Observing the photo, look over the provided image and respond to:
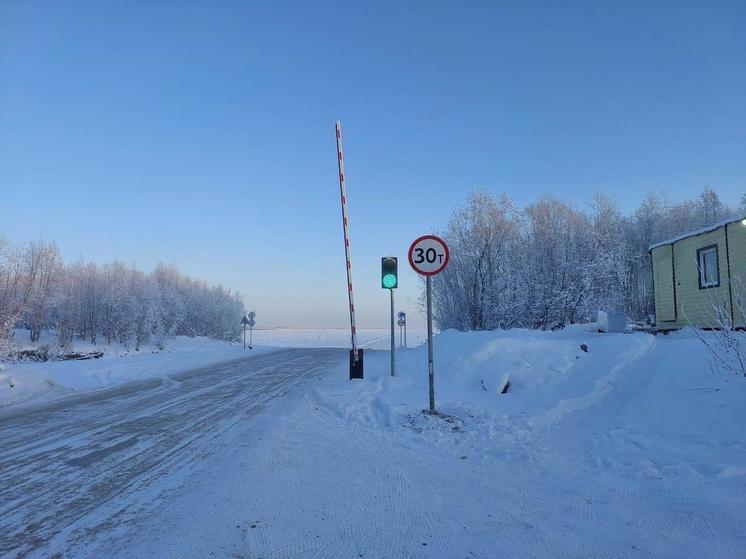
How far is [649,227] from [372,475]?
148ft

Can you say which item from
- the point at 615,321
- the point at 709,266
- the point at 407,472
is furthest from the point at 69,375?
the point at 709,266

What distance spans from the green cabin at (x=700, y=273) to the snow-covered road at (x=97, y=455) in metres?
12.6

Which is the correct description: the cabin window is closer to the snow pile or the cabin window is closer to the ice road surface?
the snow pile

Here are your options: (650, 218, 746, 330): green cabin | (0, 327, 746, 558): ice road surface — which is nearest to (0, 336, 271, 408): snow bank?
(0, 327, 746, 558): ice road surface

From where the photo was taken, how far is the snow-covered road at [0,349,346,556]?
3.83 meters

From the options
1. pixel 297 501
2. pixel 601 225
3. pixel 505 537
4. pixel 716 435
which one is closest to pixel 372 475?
pixel 297 501

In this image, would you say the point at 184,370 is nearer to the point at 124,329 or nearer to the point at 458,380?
the point at 458,380

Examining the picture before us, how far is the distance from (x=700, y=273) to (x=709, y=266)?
38 centimetres

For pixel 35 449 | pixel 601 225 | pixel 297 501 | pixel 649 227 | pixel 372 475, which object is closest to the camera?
pixel 297 501

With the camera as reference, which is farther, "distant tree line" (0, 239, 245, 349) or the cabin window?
"distant tree line" (0, 239, 245, 349)

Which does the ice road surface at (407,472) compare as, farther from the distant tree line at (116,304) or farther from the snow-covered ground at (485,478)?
the distant tree line at (116,304)

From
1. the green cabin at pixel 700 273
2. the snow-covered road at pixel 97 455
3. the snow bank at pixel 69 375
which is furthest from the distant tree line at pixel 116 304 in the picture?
the green cabin at pixel 700 273

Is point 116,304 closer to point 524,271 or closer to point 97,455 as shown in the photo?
A: point 524,271

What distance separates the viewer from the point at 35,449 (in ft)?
20.2
